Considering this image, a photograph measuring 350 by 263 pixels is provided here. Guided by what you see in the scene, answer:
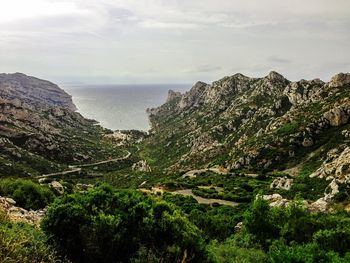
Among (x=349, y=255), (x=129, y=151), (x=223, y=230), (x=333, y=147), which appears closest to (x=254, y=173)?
(x=333, y=147)

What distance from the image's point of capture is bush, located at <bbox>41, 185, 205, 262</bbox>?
66.0 ft

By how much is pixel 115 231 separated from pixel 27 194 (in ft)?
76.7

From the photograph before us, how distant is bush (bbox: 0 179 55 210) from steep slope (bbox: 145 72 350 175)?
60.5 m

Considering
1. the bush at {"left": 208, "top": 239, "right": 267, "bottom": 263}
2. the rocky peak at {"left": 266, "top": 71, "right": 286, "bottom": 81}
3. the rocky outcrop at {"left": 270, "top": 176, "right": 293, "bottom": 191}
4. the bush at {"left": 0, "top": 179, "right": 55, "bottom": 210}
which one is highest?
the rocky peak at {"left": 266, "top": 71, "right": 286, "bottom": 81}

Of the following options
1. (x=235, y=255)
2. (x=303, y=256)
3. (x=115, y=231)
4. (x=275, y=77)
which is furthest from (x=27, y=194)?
(x=275, y=77)

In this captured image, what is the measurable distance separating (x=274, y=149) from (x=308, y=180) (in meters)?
33.7

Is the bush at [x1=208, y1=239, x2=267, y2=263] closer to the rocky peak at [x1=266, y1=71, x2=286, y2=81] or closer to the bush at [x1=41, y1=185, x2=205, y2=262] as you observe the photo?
the bush at [x1=41, y1=185, x2=205, y2=262]

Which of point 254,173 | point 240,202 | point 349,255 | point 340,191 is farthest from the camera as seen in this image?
point 254,173

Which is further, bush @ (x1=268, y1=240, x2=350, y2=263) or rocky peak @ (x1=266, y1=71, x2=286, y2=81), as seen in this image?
rocky peak @ (x1=266, y1=71, x2=286, y2=81)

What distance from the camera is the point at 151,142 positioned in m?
193

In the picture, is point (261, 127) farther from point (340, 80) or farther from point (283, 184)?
point (283, 184)

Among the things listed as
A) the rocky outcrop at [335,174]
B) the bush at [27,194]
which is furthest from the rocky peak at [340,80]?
the bush at [27,194]

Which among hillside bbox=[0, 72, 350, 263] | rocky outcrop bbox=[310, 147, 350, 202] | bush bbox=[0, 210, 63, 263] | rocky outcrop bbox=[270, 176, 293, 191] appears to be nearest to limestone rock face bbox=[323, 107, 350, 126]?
hillside bbox=[0, 72, 350, 263]

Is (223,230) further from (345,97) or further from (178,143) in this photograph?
(178,143)
